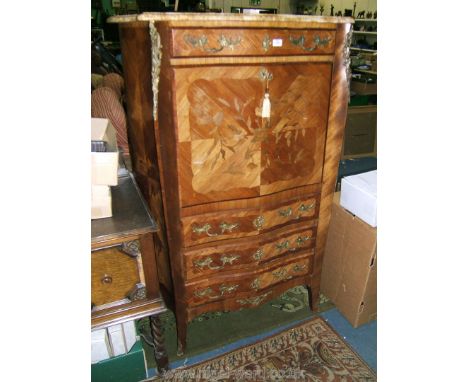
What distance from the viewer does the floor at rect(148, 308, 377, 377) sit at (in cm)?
187

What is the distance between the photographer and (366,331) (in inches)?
81.1

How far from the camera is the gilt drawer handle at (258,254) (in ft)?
5.67

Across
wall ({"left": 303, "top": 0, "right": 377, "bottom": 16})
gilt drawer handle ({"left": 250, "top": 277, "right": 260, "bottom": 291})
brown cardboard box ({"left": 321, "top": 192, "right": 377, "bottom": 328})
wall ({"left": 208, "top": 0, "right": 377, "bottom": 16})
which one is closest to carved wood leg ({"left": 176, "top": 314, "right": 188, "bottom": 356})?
gilt drawer handle ({"left": 250, "top": 277, "right": 260, "bottom": 291})

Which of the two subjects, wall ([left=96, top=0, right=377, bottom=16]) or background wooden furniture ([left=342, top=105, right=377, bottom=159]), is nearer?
background wooden furniture ([left=342, top=105, right=377, bottom=159])

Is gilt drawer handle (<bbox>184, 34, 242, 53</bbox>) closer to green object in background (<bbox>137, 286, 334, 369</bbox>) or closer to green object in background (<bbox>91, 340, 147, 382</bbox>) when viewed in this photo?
green object in background (<bbox>91, 340, 147, 382</bbox>)

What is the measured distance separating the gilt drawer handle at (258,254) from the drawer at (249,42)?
88cm

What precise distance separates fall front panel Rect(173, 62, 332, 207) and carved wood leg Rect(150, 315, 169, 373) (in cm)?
59

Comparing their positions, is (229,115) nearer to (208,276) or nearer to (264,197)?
(264,197)

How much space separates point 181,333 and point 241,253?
53 cm

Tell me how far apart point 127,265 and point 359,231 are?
123 cm

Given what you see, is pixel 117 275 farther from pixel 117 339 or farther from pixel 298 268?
pixel 298 268

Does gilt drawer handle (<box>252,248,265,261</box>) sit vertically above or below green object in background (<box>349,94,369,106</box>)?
below

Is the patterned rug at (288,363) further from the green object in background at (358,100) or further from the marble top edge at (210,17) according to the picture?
the green object in background at (358,100)

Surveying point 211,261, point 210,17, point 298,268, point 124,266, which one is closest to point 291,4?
point 298,268
